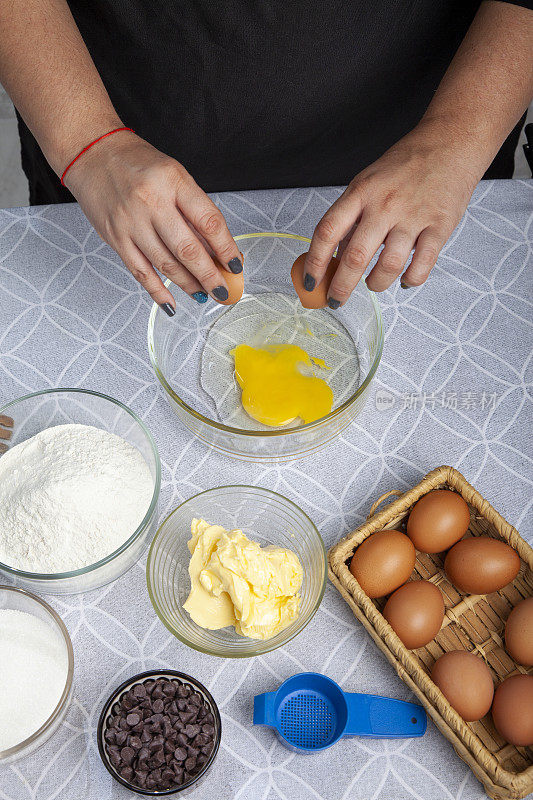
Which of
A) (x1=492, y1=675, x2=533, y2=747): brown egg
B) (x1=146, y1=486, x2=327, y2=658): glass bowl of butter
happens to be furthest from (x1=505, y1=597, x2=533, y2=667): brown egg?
(x1=146, y1=486, x2=327, y2=658): glass bowl of butter

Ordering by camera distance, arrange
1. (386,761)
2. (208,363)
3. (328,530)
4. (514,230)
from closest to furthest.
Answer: (386,761), (328,530), (208,363), (514,230)

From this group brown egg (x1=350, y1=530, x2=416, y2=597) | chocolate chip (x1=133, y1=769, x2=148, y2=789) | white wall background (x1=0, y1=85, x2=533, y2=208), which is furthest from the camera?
white wall background (x1=0, y1=85, x2=533, y2=208)

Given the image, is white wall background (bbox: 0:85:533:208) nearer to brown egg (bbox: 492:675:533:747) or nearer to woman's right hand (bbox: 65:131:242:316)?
woman's right hand (bbox: 65:131:242:316)

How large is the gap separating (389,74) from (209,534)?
936mm

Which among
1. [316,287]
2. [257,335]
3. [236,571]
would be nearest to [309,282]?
[316,287]

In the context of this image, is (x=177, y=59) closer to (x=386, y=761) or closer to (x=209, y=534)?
(x=209, y=534)

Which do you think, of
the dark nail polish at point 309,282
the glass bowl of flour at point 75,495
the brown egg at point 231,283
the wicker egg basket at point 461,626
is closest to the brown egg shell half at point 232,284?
the brown egg at point 231,283

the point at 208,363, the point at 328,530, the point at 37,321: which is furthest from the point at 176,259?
the point at 328,530

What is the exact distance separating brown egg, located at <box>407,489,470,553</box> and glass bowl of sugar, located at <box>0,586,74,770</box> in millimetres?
561

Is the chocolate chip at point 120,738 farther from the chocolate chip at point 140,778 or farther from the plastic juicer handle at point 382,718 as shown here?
the plastic juicer handle at point 382,718

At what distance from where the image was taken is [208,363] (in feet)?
4.37

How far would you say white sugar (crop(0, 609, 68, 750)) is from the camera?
101 centimetres

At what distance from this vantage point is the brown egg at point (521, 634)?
1047 mm

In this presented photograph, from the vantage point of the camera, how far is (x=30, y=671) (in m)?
1.05
